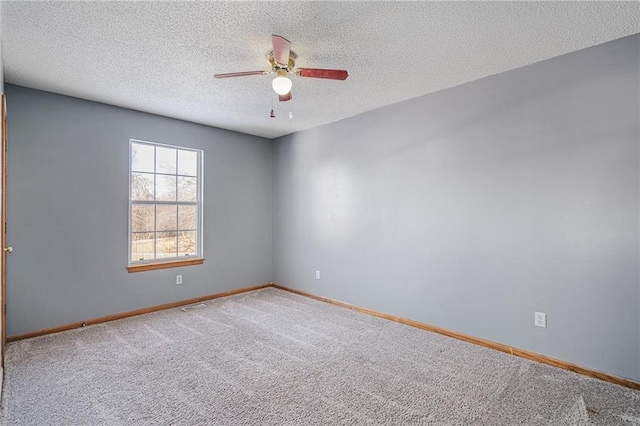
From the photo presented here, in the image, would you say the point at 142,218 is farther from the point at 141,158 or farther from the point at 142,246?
the point at 141,158

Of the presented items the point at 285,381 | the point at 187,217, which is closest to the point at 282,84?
the point at 285,381

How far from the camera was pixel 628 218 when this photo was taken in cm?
227

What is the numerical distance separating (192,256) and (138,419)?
271cm

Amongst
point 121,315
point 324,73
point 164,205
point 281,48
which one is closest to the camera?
point 281,48

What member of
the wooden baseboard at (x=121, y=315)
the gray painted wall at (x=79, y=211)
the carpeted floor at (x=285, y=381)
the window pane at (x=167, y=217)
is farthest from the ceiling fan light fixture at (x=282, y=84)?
the wooden baseboard at (x=121, y=315)

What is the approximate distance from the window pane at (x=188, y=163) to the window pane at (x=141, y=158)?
374mm

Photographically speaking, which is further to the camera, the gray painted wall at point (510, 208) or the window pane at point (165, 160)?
the window pane at point (165, 160)

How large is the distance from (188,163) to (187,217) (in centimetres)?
75

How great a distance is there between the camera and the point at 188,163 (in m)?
4.42

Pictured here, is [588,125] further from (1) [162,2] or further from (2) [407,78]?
(1) [162,2]

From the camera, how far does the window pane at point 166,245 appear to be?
413 cm

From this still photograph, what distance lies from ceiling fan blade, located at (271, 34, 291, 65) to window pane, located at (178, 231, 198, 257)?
3.05 metres

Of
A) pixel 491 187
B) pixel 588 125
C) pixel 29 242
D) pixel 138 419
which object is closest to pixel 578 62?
pixel 588 125

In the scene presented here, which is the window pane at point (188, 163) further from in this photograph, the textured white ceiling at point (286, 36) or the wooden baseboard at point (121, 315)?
the wooden baseboard at point (121, 315)
